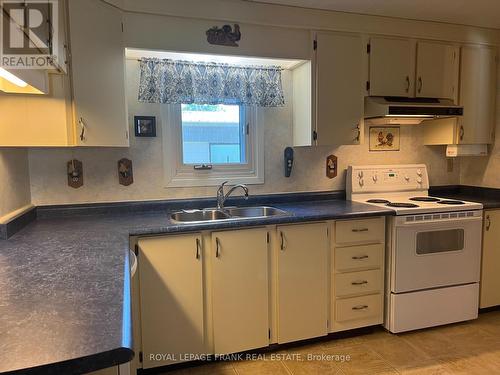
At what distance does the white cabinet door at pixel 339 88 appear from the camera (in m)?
2.59

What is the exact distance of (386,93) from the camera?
2.75 meters

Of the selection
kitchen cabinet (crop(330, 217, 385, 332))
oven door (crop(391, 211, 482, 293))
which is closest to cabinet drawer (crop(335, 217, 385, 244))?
kitchen cabinet (crop(330, 217, 385, 332))

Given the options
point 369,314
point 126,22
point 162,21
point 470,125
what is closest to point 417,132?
point 470,125

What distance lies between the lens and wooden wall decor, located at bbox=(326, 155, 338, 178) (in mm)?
2984

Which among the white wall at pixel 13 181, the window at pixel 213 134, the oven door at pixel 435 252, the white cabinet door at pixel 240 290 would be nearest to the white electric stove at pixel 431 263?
the oven door at pixel 435 252

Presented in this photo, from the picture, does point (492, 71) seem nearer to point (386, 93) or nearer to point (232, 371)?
point (386, 93)

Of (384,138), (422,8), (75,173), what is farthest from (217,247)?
(422,8)

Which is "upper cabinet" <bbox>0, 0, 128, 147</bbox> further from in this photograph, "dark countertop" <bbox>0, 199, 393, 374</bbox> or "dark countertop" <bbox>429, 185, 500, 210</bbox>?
"dark countertop" <bbox>429, 185, 500, 210</bbox>

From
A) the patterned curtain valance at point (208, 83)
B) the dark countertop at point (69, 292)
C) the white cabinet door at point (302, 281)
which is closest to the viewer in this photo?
the dark countertop at point (69, 292)

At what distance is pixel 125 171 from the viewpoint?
99.1 inches

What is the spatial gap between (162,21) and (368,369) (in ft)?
8.08

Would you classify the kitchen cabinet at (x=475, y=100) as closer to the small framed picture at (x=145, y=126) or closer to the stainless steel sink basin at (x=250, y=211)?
the stainless steel sink basin at (x=250, y=211)

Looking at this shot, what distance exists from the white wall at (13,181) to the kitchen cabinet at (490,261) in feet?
10.6

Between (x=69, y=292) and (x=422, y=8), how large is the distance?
278 centimetres
